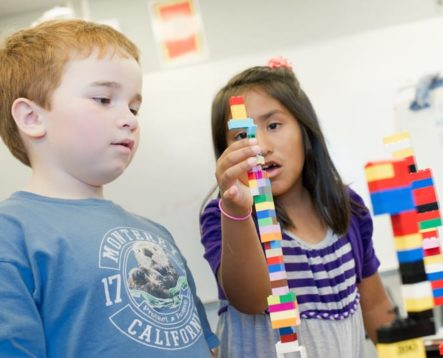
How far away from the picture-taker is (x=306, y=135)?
1.10 metres

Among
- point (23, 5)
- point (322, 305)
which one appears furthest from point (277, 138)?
point (23, 5)

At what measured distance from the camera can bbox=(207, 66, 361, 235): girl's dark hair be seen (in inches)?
42.2

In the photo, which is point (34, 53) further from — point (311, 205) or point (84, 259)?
point (311, 205)

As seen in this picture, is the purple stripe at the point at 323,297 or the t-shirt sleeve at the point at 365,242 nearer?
the purple stripe at the point at 323,297

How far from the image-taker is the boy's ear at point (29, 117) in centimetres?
77

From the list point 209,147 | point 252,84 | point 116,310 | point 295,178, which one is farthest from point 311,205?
point 209,147

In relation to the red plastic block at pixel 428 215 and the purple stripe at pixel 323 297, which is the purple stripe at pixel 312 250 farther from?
the red plastic block at pixel 428 215

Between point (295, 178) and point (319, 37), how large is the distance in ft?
3.90

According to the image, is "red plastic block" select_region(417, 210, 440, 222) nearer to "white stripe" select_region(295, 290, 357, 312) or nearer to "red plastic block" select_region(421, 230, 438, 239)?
"red plastic block" select_region(421, 230, 438, 239)

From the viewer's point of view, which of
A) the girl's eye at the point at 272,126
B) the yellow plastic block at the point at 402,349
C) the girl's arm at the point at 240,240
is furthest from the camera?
the girl's eye at the point at 272,126

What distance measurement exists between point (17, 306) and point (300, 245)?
0.51 metres

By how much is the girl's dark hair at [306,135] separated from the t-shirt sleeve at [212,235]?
129 mm

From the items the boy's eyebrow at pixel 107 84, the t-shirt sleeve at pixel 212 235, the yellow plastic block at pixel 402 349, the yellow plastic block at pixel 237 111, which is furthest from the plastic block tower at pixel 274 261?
the t-shirt sleeve at pixel 212 235

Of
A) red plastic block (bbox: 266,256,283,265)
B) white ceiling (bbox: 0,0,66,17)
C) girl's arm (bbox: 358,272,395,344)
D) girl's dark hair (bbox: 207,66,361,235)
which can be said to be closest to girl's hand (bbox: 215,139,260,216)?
red plastic block (bbox: 266,256,283,265)
